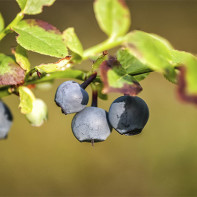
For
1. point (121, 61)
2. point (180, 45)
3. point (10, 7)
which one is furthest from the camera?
point (180, 45)

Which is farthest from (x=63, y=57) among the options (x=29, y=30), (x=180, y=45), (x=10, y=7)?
(x=180, y=45)

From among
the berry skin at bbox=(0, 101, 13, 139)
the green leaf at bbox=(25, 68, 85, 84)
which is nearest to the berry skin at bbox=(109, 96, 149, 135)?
the green leaf at bbox=(25, 68, 85, 84)

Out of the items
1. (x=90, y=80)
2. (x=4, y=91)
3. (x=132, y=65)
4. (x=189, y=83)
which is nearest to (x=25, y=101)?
(x=4, y=91)

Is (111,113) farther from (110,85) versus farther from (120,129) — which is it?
(110,85)

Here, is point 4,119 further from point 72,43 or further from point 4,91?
point 72,43

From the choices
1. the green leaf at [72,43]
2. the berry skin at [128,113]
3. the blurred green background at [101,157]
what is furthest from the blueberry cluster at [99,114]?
the blurred green background at [101,157]

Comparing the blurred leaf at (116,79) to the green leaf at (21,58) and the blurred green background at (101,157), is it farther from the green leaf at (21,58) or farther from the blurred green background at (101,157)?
the blurred green background at (101,157)
